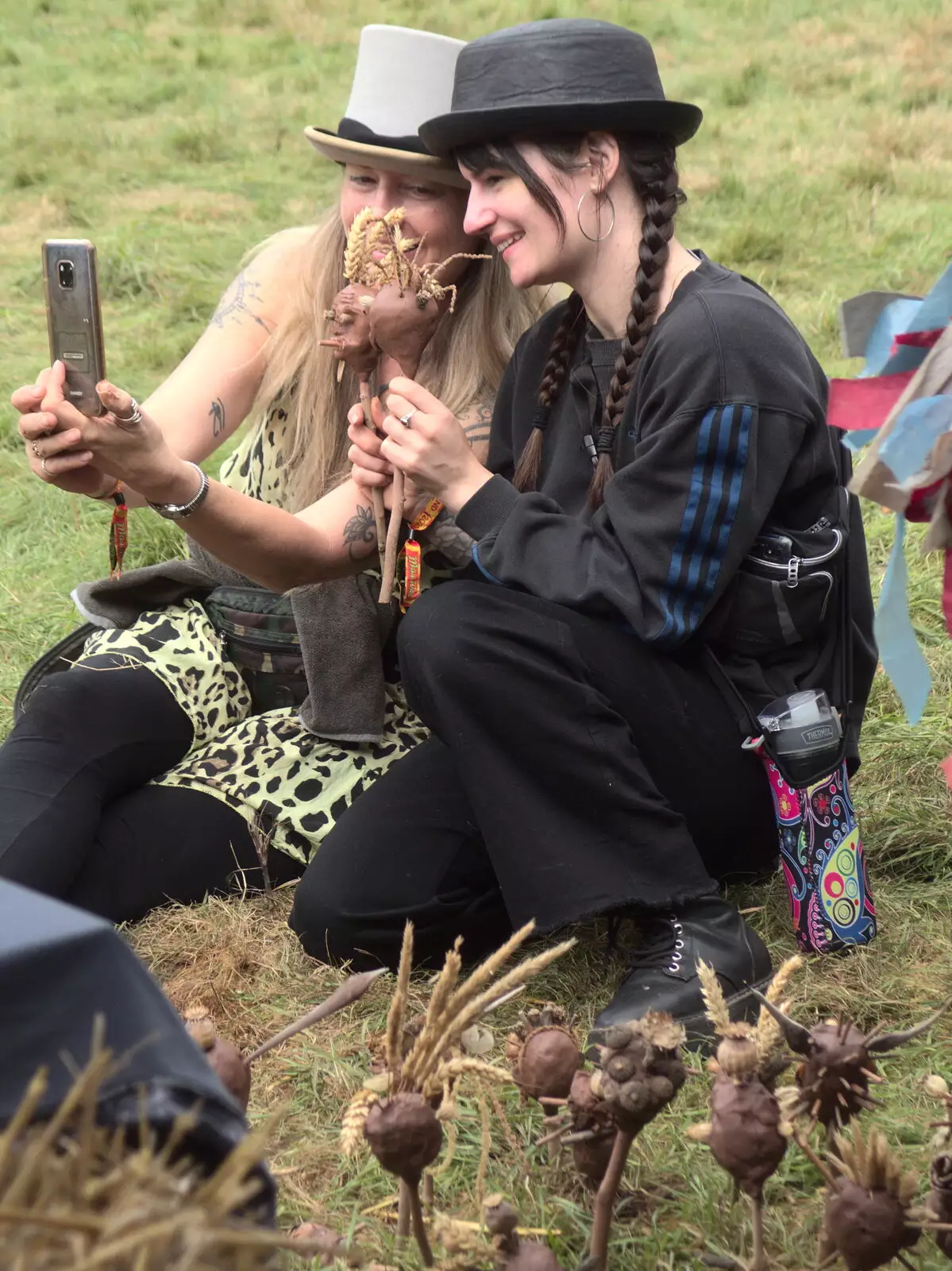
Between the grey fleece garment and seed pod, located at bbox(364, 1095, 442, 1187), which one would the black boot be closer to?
the grey fleece garment

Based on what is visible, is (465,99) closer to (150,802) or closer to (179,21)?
(150,802)

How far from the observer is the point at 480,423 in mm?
2619

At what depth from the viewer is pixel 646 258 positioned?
2.15 meters

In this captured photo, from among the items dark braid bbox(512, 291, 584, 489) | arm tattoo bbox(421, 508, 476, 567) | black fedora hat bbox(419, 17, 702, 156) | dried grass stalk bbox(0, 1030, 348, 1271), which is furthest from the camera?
arm tattoo bbox(421, 508, 476, 567)

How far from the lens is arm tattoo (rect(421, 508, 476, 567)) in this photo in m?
2.47

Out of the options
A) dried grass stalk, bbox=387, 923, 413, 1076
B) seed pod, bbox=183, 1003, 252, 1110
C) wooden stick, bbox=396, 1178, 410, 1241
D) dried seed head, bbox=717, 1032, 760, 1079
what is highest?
dried grass stalk, bbox=387, 923, 413, 1076

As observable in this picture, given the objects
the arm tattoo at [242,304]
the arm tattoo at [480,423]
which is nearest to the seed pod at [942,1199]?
the arm tattoo at [480,423]

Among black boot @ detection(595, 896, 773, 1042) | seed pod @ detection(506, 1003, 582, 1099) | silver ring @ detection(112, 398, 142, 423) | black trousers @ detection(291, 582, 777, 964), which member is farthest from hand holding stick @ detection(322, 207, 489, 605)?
seed pod @ detection(506, 1003, 582, 1099)

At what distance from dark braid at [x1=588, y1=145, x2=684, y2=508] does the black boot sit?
660 mm

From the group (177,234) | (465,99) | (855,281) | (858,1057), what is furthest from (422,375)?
(177,234)

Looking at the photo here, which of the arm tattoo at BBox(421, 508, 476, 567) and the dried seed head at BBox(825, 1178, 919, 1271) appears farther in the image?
the arm tattoo at BBox(421, 508, 476, 567)

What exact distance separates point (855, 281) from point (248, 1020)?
4.34 metres

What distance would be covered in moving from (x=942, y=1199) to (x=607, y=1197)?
278 mm

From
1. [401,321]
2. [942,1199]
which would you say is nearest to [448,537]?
[401,321]
